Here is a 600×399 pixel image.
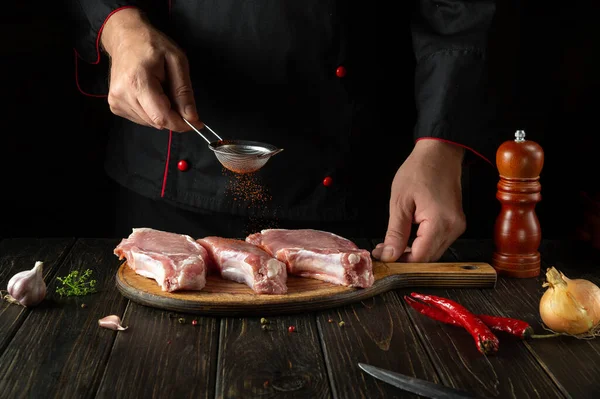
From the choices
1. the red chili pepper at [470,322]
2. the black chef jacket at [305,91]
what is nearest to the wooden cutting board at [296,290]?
the red chili pepper at [470,322]

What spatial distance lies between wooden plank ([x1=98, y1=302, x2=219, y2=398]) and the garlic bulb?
8.8 inches

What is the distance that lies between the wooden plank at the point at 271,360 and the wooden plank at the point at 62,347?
253 millimetres

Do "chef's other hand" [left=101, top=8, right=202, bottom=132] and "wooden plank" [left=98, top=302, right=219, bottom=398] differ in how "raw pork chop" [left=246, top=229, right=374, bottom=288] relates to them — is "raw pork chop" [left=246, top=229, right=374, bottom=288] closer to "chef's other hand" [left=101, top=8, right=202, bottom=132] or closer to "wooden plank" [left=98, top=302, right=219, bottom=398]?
"wooden plank" [left=98, top=302, right=219, bottom=398]

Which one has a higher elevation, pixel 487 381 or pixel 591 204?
pixel 591 204

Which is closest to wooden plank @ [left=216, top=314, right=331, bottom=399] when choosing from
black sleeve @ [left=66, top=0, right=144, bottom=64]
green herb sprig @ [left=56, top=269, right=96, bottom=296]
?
green herb sprig @ [left=56, top=269, right=96, bottom=296]

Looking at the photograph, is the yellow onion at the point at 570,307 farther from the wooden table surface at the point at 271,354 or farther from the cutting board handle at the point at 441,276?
the cutting board handle at the point at 441,276

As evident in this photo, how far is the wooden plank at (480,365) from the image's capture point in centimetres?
136

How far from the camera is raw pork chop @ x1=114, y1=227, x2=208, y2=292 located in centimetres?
173

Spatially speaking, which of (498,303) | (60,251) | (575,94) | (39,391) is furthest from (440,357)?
(575,94)

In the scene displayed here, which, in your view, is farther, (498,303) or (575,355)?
(498,303)

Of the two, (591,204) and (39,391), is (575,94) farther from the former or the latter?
(39,391)

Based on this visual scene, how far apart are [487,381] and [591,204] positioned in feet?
3.39

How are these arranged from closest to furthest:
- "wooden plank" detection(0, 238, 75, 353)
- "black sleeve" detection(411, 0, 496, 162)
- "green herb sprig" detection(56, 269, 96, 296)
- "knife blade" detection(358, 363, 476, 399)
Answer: "knife blade" detection(358, 363, 476, 399) → "wooden plank" detection(0, 238, 75, 353) → "green herb sprig" detection(56, 269, 96, 296) → "black sleeve" detection(411, 0, 496, 162)

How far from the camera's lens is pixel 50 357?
1.45 m
